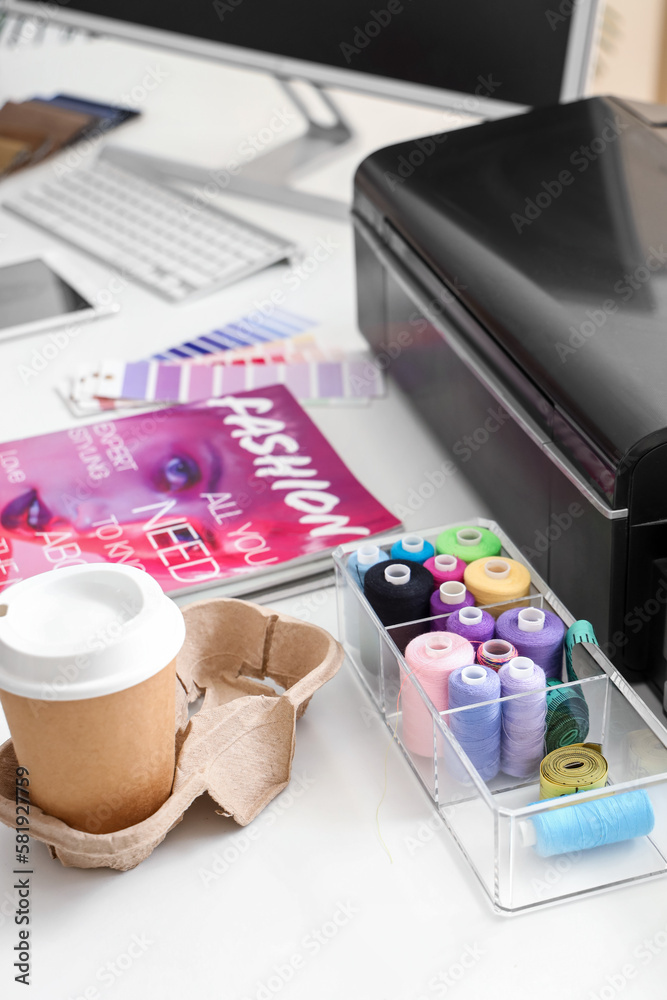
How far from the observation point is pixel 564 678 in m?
0.55

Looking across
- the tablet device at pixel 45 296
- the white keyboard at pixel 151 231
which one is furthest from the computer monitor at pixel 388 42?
the tablet device at pixel 45 296

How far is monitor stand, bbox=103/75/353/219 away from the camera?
47.4 inches

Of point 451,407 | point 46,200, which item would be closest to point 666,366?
point 451,407

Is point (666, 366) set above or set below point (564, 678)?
above

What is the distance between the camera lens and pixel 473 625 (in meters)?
0.55

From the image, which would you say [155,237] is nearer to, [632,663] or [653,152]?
[653,152]

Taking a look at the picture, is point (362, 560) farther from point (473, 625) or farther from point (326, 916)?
point (326, 916)

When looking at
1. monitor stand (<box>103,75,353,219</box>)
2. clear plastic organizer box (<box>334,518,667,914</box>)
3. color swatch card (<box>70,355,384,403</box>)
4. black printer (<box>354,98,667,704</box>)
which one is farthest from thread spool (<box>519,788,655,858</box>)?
monitor stand (<box>103,75,353,219</box>)

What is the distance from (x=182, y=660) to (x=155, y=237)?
0.68 m

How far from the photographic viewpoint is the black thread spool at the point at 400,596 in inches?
22.3

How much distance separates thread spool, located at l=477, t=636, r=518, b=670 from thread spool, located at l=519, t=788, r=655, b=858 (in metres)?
0.08

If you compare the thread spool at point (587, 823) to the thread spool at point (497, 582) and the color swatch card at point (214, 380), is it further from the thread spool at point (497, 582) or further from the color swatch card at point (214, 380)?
the color swatch card at point (214, 380)

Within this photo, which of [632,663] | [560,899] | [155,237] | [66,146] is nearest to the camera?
[560,899]

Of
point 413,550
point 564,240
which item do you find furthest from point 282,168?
point 413,550
